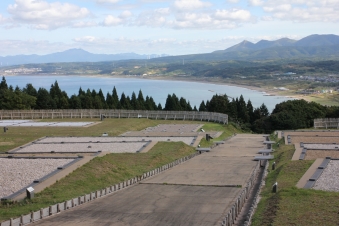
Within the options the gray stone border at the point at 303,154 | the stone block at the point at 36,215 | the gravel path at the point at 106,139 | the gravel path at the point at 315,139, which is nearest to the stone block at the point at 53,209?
the stone block at the point at 36,215

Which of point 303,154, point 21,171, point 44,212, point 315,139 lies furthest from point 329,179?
point 315,139

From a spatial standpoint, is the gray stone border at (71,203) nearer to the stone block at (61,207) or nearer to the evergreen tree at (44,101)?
the stone block at (61,207)

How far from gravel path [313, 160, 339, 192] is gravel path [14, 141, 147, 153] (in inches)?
476

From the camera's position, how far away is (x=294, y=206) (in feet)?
46.5

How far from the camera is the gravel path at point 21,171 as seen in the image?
60.5 feet

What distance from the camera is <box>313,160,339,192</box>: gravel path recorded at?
16906 mm

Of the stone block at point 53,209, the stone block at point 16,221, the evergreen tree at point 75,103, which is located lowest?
the stone block at point 53,209

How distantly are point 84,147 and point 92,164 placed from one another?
8735mm

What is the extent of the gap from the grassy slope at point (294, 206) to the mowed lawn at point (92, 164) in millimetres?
6350

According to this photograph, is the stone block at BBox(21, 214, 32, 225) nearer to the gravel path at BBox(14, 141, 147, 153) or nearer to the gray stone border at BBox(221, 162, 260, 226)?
the gray stone border at BBox(221, 162, 260, 226)

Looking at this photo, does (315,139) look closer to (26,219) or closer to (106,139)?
(106,139)

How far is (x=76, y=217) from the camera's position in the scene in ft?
46.3

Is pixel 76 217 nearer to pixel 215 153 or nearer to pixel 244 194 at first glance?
pixel 244 194

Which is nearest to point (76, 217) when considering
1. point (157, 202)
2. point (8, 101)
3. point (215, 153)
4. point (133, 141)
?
point (157, 202)
